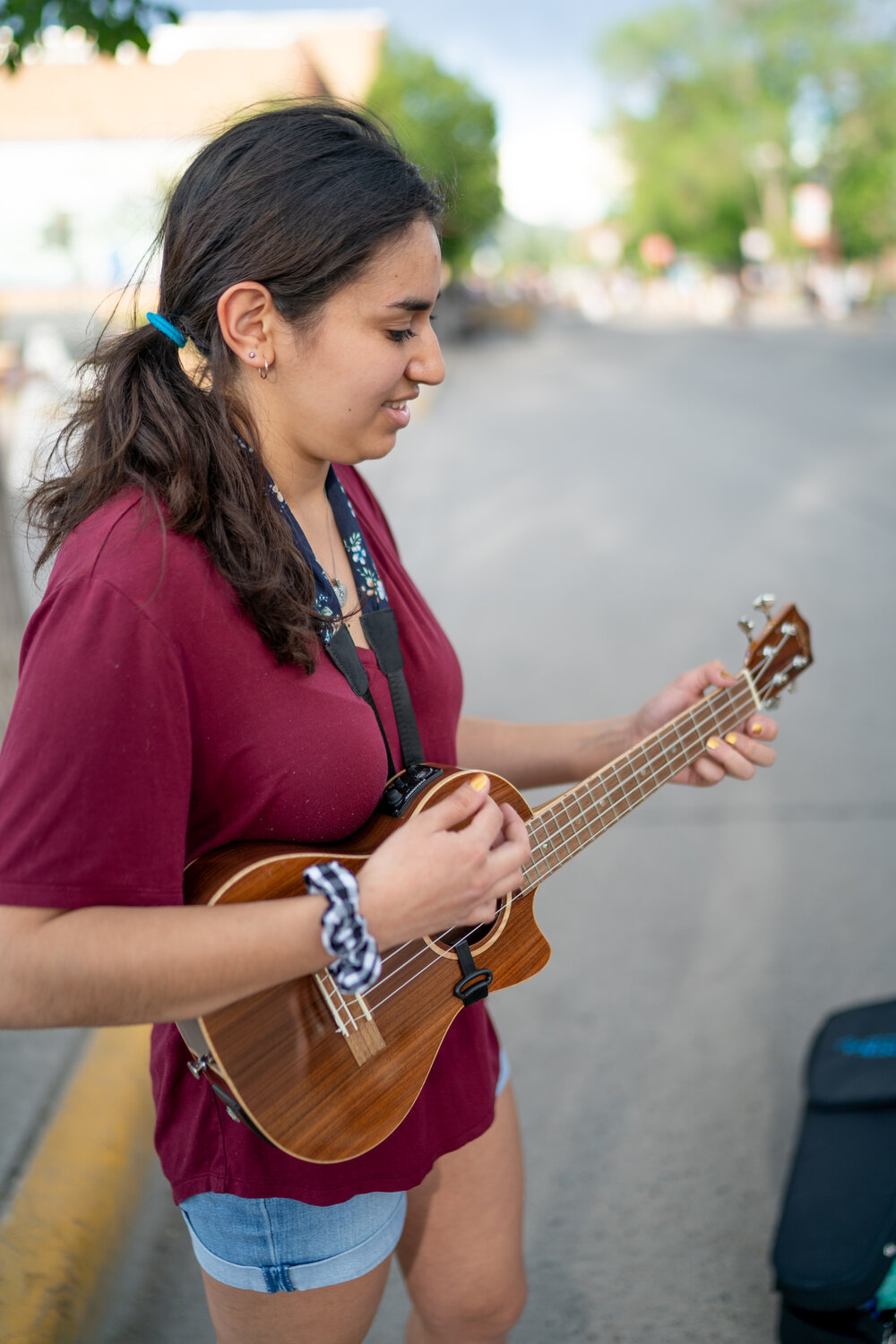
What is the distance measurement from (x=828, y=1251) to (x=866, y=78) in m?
54.5

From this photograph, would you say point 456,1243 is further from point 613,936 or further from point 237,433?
point 613,936

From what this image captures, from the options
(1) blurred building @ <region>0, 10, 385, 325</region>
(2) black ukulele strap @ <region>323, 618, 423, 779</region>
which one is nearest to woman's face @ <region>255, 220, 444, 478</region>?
(2) black ukulele strap @ <region>323, 618, 423, 779</region>

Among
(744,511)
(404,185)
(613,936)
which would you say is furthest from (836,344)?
(404,185)

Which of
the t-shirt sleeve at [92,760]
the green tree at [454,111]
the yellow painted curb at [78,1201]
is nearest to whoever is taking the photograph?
the t-shirt sleeve at [92,760]

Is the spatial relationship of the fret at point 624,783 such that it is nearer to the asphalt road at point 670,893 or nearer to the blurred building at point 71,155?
the asphalt road at point 670,893

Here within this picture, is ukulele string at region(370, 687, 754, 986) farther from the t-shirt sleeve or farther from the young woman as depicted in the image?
the t-shirt sleeve

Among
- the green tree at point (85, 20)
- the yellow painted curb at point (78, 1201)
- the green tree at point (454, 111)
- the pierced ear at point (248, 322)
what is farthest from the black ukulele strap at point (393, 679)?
the green tree at point (454, 111)

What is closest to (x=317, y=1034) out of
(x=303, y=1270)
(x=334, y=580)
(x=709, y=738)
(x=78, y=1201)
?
(x=303, y=1270)

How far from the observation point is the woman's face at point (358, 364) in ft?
4.34

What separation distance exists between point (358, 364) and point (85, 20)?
2.16 metres

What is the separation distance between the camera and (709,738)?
190cm

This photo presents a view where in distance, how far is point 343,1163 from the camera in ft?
4.51

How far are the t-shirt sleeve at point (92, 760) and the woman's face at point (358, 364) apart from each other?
377mm

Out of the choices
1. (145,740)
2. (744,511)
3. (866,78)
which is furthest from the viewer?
(866,78)
